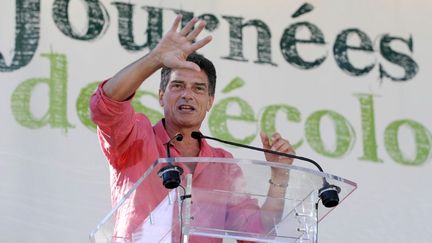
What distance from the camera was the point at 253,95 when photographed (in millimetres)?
3543

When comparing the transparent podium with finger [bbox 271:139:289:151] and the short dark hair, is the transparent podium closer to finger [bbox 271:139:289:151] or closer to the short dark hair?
finger [bbox 271:139:289:151]

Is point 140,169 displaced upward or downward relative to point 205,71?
downward

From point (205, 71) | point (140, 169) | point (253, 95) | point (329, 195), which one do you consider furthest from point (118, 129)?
point (253, 95)

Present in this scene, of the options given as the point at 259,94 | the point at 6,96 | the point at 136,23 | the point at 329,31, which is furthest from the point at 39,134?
the point at 329,31

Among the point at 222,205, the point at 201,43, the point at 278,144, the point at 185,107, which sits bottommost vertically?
the point at 222,205

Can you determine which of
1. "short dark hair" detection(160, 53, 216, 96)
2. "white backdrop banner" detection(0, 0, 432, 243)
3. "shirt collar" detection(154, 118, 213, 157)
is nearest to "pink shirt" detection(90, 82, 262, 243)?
"shirt collar" detection(154, 118, 213, 157)

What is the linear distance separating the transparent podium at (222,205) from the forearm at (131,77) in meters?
0.34

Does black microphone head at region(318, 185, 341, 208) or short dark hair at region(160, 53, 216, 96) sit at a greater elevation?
short dark hair at region(160, 53, 216, 96)

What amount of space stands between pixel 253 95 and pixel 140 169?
4.13 feet

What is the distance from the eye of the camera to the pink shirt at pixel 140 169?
6.55ft

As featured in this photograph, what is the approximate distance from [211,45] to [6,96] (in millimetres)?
744

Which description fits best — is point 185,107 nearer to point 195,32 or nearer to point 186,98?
point 186,98

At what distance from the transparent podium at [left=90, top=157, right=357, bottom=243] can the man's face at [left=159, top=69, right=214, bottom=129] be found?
44cm

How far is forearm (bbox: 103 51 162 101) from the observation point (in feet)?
7.41
